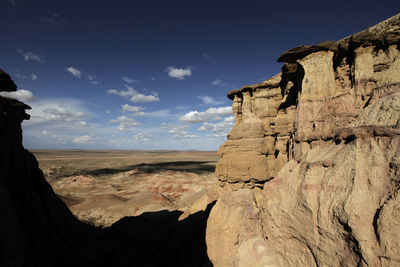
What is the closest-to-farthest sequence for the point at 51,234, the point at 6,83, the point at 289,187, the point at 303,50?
the point at 289,187 < the point at 303,50 < the point at 6,83 < the point at 51,234

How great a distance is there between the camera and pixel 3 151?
32.6 feet

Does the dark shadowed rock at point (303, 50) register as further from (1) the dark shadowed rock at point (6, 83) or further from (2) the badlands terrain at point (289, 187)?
(1) the dark shadowed rock at point (6, 83)

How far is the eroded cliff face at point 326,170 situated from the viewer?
466 cm

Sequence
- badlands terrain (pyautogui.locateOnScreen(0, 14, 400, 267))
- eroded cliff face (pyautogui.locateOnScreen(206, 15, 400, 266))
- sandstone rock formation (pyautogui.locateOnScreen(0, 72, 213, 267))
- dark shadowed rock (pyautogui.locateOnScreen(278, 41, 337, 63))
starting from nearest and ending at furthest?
eroded cliff face (pyautogui.locateOnScreen(206, 15, 400, 266)) → badlands terrain (pyautogui.locateOnScreen(0, 14, 400, 267)) → dark shadowed rock (pyautogui.locateOnScreen(278, 41, 337, 63)) → sandstone rock formation (pyautogui.locateOnScreen(0, 72, 213, 267))

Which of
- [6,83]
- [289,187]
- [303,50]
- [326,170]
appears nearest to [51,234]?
[6,83]

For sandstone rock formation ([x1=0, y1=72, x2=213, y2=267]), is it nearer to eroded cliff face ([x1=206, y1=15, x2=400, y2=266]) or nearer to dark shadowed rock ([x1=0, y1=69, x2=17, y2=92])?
dark shadowed rock ([x1=0, y1=69, x2=17, y2=92])

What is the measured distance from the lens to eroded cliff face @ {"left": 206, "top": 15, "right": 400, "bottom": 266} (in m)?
4.66

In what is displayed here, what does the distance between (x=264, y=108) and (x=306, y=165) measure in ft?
27.7

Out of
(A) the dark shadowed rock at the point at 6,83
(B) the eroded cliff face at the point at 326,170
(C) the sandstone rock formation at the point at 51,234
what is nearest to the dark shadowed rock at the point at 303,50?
(B) the eroded cliff face at the point at 326,170

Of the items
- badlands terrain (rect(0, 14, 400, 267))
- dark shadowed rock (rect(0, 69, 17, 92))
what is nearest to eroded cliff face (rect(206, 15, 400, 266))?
badlands terrain (rect(0, 14, 400, 267))

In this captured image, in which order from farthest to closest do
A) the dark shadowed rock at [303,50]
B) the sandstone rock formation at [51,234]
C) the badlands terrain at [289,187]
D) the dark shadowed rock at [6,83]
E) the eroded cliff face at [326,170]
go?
the sandstone rock formation at [51,234] → the dark shadowed rock at [6,83] → the dark shadowed rock at [303,50] → the badlands terrain at [289,187] → the eroded cliff face at [326,170]

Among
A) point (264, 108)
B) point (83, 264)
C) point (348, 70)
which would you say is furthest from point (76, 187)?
point (348, 70)

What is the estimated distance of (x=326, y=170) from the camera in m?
6.02

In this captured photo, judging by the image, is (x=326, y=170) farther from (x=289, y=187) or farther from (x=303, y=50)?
(x=303, y=50)
